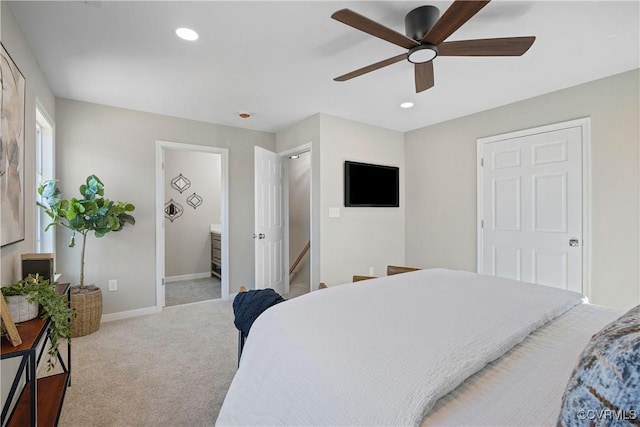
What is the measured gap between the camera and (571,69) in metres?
2.46

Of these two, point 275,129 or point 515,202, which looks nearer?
point 515,202

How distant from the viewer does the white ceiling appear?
5.68 ft

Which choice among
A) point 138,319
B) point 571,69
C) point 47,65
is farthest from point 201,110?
point 571,69

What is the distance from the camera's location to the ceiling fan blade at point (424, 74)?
1.99m

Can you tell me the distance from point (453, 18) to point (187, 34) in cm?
162

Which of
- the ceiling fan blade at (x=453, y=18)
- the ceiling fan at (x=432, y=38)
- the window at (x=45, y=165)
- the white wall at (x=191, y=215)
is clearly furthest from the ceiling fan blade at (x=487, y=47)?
the white wall at (x=191, y=215)

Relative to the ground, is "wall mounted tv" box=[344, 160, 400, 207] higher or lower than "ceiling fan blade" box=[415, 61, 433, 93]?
lower

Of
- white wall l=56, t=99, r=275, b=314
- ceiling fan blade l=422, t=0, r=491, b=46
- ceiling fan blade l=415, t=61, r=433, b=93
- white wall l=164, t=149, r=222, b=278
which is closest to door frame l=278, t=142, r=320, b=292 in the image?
white wall l=56, t=99, r=275, b=314

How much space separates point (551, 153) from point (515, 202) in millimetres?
586

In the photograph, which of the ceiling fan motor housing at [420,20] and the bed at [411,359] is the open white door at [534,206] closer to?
the bed at [411,359]

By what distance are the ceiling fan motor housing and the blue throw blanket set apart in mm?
1722

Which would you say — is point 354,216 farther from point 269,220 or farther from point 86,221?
point 86,221

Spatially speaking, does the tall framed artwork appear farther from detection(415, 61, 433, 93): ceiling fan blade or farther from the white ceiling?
detection(415, 61, 433, 93): ceiling fan blade

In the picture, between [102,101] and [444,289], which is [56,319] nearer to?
[444,289]
